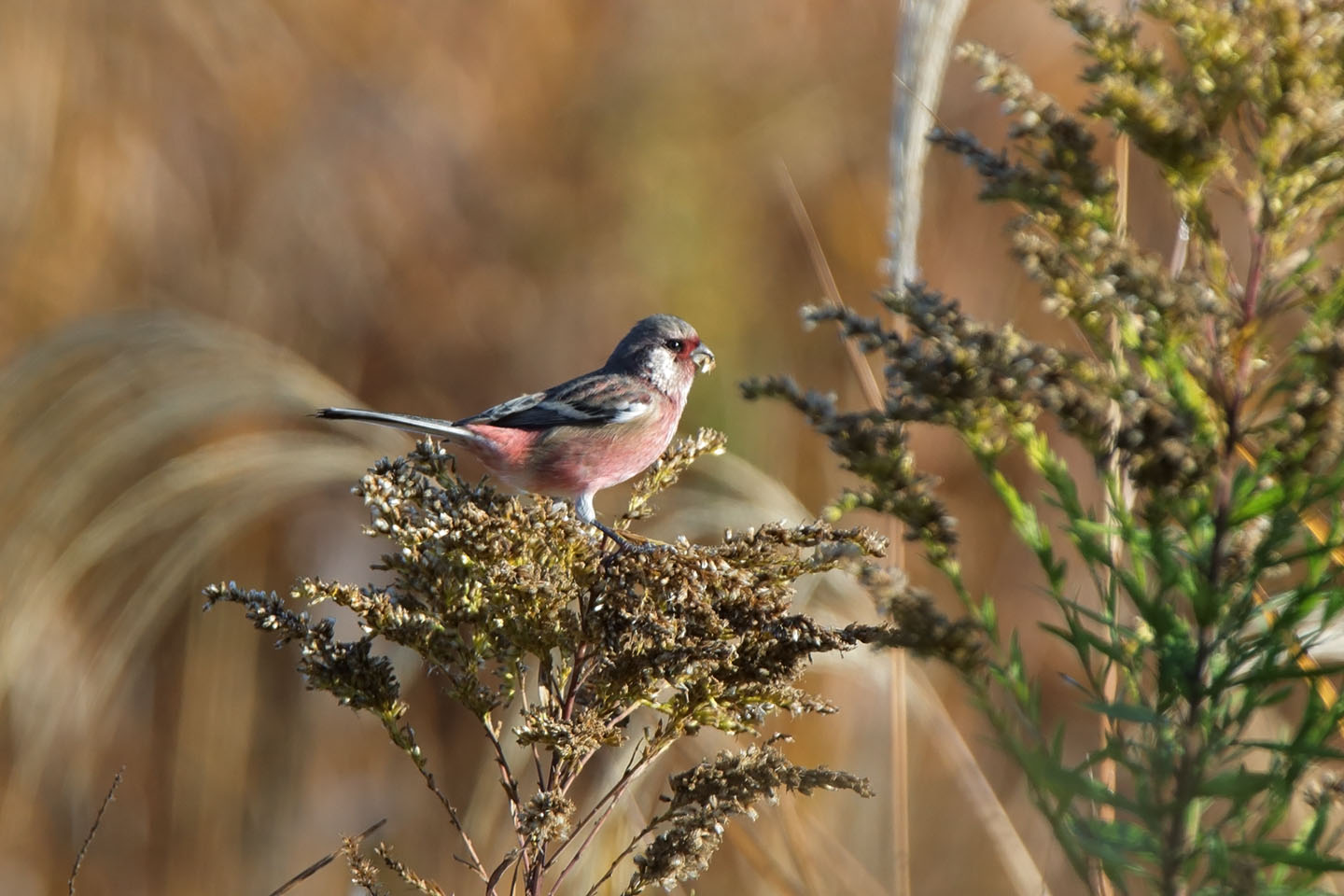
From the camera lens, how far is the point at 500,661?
187 centimetres

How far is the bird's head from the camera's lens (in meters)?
3.75

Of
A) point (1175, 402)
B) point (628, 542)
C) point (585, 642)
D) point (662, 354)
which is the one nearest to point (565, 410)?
point (662, 354)

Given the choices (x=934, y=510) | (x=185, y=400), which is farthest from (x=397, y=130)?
(x=934, y=510)

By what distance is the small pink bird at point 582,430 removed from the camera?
329cm

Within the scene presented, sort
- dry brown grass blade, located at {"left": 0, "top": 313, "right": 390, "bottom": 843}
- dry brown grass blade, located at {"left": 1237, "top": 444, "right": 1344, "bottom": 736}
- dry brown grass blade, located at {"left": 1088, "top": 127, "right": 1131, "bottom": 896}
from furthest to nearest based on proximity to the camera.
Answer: dry brown grass blade, located at {"left": 0, "top": 313, "right": 390, "bottom": 843} → dry brown grass blade, located at {"left": 1088, "top": 127, "right": 1131, "bottom": 896} → dry brown grass blade, located at {"left": 1237, "top": 444, "right": 1344, "bottom": 736}

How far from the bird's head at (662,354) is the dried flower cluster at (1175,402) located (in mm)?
2322

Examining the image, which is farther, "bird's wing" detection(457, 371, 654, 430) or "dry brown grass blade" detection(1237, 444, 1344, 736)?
"bird's wing" detection(457, 371, 654, 430)

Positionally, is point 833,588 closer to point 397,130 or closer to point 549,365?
point 549,365

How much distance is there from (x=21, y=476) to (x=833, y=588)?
2.21 m

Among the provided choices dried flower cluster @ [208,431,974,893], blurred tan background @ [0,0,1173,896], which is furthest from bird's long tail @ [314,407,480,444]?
blurred tan background @ [0,0,1173,896]

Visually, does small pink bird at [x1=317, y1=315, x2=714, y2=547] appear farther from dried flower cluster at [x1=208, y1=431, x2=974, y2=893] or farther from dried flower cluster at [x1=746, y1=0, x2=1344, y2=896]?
dried flower cluster at [x1=746, y1=0, x2=1344, y2=896]

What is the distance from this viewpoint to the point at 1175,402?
1356 mm

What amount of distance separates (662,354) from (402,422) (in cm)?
115

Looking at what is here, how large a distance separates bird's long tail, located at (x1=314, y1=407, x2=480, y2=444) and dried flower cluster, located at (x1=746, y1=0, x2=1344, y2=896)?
1.45m
